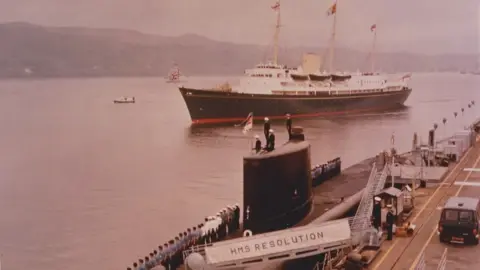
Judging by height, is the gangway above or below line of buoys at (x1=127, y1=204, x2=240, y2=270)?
above

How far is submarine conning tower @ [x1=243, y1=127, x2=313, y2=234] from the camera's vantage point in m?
13.3

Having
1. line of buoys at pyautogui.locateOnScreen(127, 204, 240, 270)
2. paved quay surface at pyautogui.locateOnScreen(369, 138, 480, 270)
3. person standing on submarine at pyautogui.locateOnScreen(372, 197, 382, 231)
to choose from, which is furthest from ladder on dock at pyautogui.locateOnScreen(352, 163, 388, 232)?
line of buoys at pyautogui.locateOnScreen(127, 204, 240, 270)

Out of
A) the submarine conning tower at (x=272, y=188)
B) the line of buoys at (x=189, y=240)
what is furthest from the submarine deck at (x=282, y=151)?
the line of buoys at (x=189, y=240)

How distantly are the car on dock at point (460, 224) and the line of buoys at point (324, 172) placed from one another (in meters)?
10.9

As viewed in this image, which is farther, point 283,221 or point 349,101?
point 349,101

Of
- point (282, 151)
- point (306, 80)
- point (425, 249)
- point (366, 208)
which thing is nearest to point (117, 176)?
point (366, 208)

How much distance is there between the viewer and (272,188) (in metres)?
13.5

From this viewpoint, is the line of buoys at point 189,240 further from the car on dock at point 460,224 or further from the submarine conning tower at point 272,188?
the car on dock at point 460,224

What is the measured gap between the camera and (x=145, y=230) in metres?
24.6

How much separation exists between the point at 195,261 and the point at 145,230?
43.7 feet

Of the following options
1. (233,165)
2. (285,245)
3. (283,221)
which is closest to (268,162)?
(283,221)

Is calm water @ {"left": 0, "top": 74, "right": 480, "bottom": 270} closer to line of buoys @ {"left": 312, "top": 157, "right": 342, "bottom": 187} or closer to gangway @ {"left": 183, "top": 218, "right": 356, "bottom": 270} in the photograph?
line of buoys @ {"left": 312, "top": 157, "right": 342, "bottom": 187}

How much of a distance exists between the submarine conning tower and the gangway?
1.78 m

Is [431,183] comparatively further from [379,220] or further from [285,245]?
[285,245]
